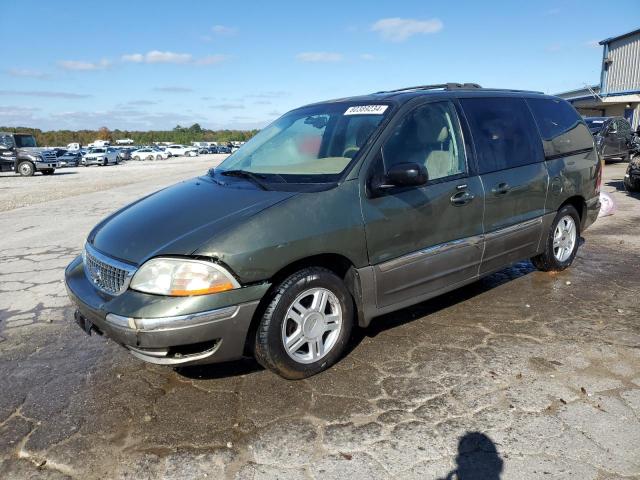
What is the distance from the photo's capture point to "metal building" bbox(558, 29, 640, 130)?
26.5 m

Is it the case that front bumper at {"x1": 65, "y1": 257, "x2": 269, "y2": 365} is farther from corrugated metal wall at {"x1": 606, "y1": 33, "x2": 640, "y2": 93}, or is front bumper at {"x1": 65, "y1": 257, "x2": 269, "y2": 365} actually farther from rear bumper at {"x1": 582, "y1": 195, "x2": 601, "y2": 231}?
corrugated metal wall at {"x1": 606, "y1": 33, "x2": 640, "y2": 93}

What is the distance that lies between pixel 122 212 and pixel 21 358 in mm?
1340

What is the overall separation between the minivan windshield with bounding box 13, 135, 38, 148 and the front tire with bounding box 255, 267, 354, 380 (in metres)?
27.0

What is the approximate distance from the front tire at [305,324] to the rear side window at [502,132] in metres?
1.77

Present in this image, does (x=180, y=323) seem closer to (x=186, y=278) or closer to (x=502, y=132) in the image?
(x=186, y=278)

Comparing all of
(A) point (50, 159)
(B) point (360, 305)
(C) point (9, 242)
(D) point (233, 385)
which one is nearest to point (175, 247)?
(D) point (233, 385)

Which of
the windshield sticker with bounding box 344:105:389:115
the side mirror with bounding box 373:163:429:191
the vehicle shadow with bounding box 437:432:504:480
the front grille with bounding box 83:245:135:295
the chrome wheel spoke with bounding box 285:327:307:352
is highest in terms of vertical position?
the windshield sticker with bounding box 344:105:389:115

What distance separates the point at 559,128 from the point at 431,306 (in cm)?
230

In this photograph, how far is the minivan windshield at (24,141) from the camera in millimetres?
25156

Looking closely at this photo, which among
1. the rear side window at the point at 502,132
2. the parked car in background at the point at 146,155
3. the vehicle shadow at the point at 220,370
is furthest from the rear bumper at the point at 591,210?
the parked car in background at the point at 146,155

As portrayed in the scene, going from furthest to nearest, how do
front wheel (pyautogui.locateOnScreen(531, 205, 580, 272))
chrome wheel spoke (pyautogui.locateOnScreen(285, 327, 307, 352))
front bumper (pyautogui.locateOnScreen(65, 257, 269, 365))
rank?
front wheel (pyautogui.locateOnScreen(531, 205, 580, 272))
chrome wheel spoke (pyautogui.locateOnScreen(285, 327, 307, 352))
front bumper (pyautogui.locateOnScreen(65, 257, 269, 365))

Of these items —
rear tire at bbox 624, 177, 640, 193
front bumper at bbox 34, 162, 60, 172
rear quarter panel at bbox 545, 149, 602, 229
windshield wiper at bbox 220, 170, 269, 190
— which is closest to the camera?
windshield wiper at bbox 220, 170, 269, 190

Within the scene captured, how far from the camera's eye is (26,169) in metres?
25.8

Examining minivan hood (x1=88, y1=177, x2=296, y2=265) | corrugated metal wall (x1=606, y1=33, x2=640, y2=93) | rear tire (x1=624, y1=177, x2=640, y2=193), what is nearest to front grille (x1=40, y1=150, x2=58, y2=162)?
rear tire (x1=624, y1=177, x2=640, y2=193)
